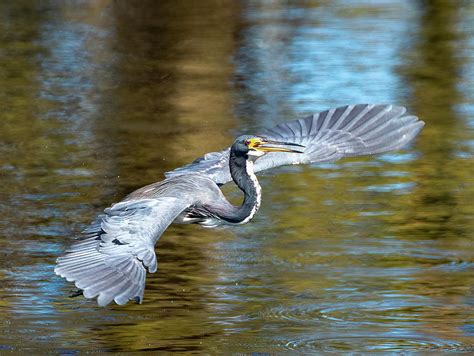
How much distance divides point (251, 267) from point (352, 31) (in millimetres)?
10114

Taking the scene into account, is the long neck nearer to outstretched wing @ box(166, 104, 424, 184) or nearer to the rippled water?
outstretched wing @ box(166, 104, 424, 184)

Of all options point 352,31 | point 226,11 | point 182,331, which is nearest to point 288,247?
point 182,331

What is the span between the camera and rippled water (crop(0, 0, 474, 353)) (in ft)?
26.6

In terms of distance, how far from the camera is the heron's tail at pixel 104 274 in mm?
6820

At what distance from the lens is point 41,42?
18422 mm

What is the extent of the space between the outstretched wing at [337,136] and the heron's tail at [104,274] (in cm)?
188

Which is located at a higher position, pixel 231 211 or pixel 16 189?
pixel 231 211

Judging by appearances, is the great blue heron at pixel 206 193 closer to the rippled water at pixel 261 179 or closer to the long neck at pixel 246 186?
the long neck at pixel 246 186

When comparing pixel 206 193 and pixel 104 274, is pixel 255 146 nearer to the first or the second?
pixel 206 193

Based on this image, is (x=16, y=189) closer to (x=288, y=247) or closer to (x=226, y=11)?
(x=288, y=247)

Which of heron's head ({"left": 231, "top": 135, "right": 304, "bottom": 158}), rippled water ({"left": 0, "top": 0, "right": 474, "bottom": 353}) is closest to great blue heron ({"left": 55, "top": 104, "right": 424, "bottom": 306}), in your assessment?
heron's head ({"left": 231, "top": 135, "right": 304, "bottom": 158})

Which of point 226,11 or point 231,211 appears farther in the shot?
point 226,11

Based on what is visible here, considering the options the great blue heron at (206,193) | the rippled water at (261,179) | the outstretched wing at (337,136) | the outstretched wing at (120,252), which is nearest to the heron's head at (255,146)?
the great blue heron at (206,193)

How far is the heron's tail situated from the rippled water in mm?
622
